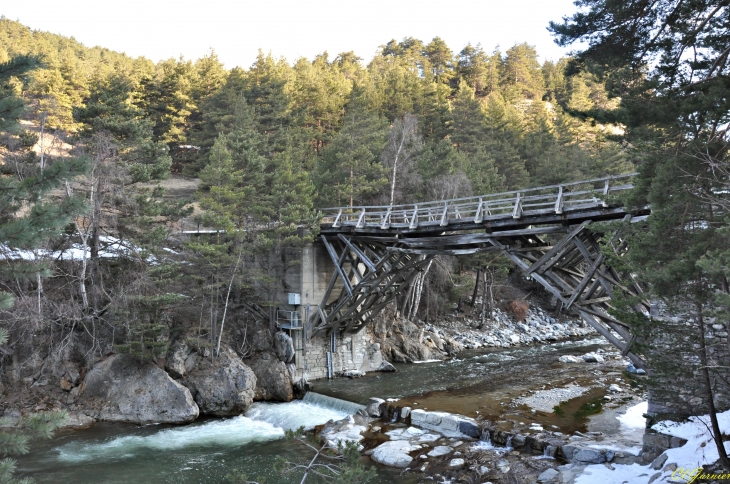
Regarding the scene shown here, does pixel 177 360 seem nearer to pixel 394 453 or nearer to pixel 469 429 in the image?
pixel 394 453

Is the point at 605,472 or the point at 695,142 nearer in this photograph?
the point at 695,142

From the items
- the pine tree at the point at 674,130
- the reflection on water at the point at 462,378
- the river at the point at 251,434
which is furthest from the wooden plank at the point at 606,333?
the reflection on water at the point at 462,378

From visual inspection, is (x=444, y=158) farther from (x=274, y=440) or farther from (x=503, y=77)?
(x=503, y=77)

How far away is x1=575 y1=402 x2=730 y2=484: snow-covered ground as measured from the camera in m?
8.21

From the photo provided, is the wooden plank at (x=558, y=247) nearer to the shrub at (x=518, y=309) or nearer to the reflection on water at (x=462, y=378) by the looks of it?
the reflection on water at (x=462, y=378)

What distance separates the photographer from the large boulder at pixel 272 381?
18859mm

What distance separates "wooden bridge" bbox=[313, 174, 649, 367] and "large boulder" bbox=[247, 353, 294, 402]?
8.46ft

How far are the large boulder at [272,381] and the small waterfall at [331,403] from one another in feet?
2.53

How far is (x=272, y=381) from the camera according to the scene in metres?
19.0

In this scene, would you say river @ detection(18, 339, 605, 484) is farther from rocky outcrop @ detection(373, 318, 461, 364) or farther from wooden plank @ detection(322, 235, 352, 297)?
wooden plank @ detection(322, 235, 352, 297)

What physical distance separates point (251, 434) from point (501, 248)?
30.5ft

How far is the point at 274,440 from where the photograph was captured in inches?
568

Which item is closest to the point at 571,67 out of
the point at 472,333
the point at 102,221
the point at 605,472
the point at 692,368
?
the point at 692,368

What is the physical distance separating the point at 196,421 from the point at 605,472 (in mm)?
12054
